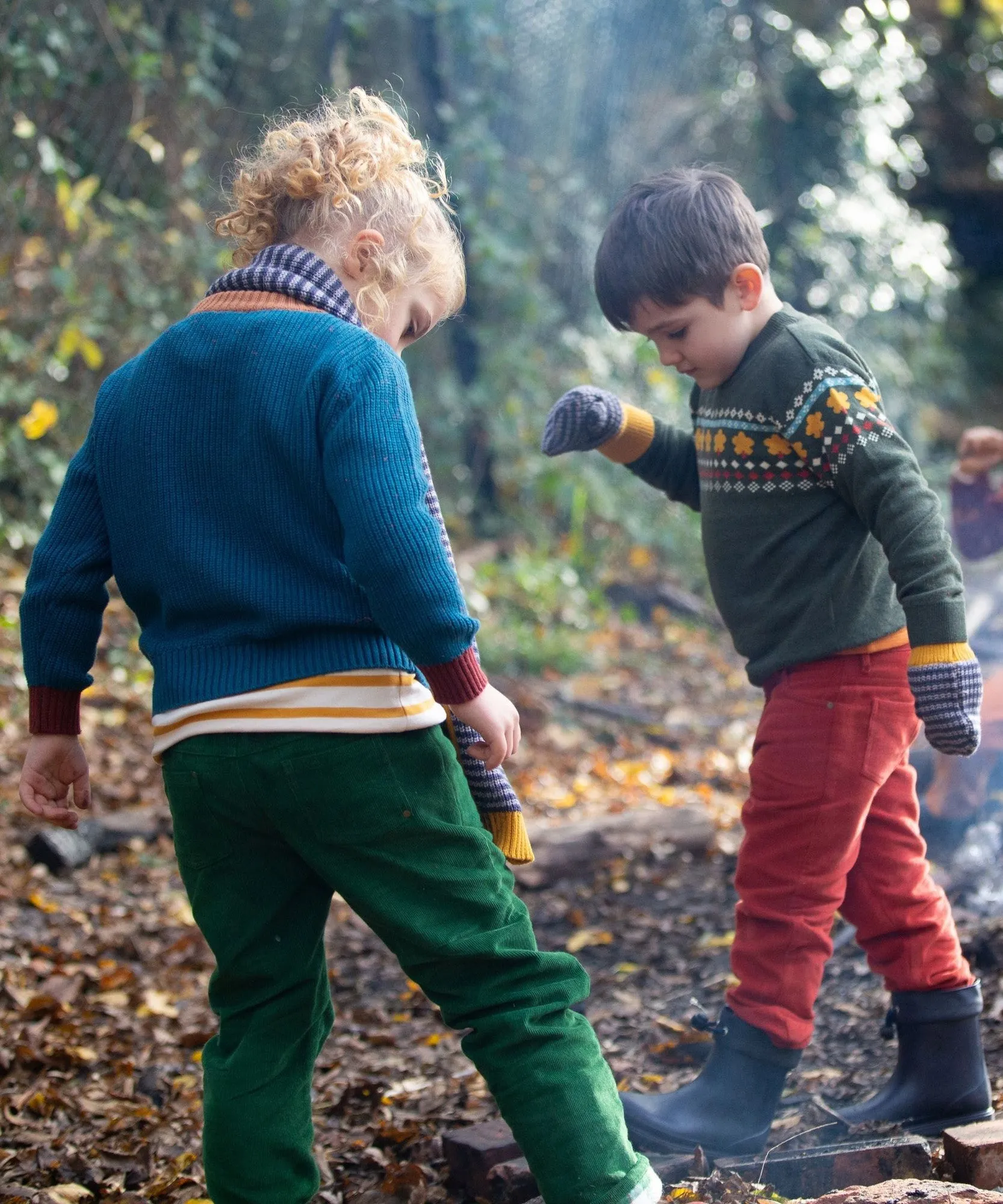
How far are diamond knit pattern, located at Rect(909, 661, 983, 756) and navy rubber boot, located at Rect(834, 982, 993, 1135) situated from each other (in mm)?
553

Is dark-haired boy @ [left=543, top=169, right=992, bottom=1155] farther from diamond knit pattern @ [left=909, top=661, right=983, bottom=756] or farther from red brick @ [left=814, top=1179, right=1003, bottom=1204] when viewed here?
red brick @ [left=814, top=1179, right=1003, bottom=1204]

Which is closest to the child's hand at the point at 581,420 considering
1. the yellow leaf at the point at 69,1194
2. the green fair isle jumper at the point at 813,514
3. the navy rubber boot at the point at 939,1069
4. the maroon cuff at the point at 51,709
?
the green fair isle jumper at the point at 813,514

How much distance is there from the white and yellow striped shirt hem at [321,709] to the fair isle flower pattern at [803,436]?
764 mm

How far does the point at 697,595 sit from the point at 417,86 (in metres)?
3.26

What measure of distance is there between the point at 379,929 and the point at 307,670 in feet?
1.22

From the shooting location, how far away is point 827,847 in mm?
2021

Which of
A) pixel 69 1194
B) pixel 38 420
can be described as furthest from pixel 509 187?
pixel 69 1194

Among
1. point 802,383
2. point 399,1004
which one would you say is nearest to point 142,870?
point 399,1004

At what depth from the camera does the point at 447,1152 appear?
2031mm

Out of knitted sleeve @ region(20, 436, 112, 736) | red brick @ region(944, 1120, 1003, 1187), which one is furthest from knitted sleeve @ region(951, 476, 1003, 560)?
knitted sleeve @ region(20, 436, 112, 736)

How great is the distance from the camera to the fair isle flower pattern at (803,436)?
6.35 ft

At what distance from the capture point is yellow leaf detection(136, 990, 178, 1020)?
9.20 feet

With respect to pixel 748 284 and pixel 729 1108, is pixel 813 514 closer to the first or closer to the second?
pixel 748 284

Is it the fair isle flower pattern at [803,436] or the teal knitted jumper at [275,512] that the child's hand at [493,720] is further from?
the fair isle flower pattern at [803,436]
